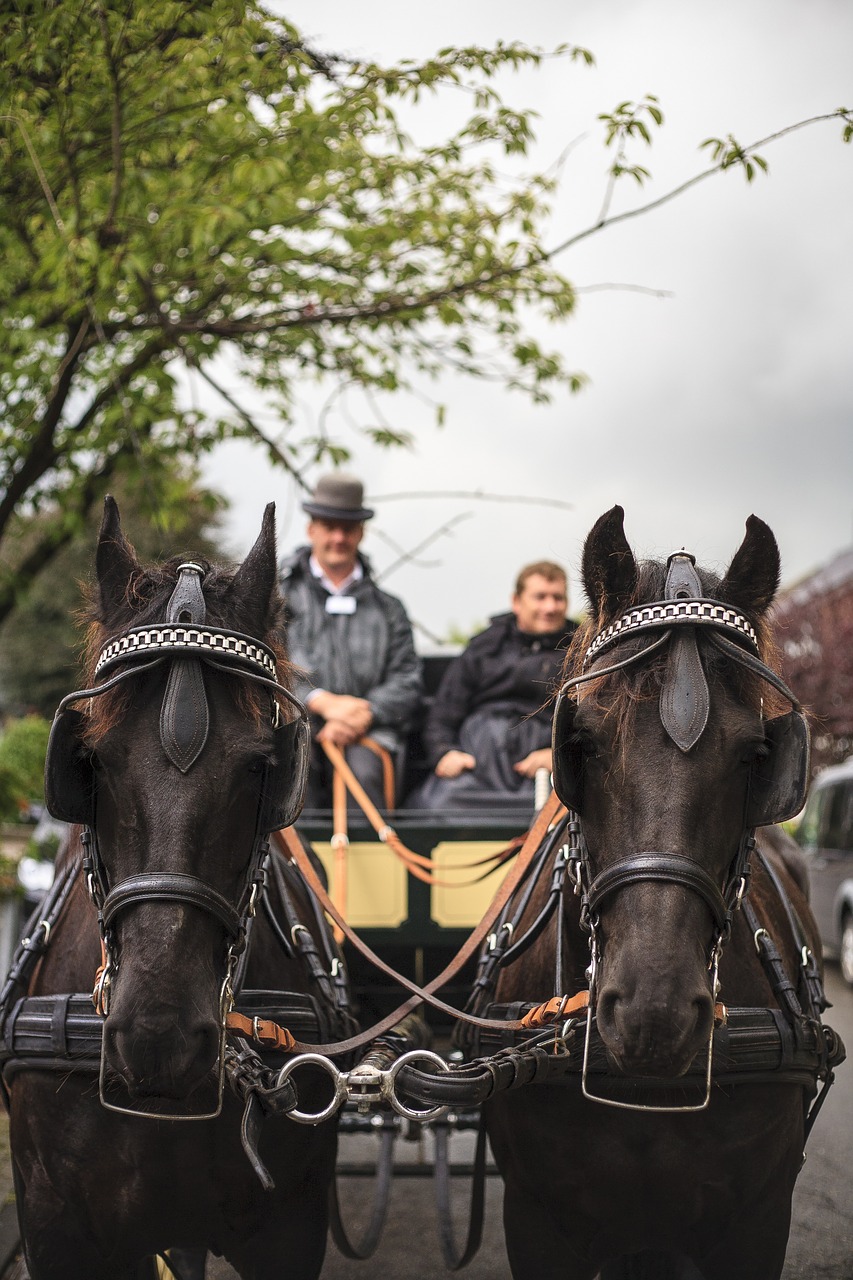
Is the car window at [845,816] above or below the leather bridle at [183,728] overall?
above

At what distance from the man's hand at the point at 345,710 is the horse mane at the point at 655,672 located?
1995mm

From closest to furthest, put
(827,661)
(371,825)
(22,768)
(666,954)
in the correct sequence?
(666,954)
(371,825)
(22,768)
(827,661)

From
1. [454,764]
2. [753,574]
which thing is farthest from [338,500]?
[753,574]

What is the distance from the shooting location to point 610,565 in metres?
2.42

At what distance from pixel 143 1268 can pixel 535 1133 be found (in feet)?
3.09

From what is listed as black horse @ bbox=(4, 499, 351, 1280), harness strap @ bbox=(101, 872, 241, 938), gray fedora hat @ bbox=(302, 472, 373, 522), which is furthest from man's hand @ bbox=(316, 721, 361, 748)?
harness strap @ bbox=(101, 872, 241, 938)

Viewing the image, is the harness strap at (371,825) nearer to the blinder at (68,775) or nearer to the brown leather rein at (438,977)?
the brown leather rein at (438,977)

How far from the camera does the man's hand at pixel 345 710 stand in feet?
14.3

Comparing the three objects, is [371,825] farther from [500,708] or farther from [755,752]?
[755,752]

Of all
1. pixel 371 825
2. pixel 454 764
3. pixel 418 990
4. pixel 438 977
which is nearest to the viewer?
pixel 418 990

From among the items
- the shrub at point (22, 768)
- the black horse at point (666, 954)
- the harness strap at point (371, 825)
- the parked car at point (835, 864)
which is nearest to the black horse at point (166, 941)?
the black horse at point (666, 954)

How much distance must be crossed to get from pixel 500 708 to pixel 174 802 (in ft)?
9.21

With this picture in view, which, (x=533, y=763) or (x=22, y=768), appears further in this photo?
(x=22, y=768)

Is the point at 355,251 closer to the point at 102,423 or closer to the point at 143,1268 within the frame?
the point at 102,423
